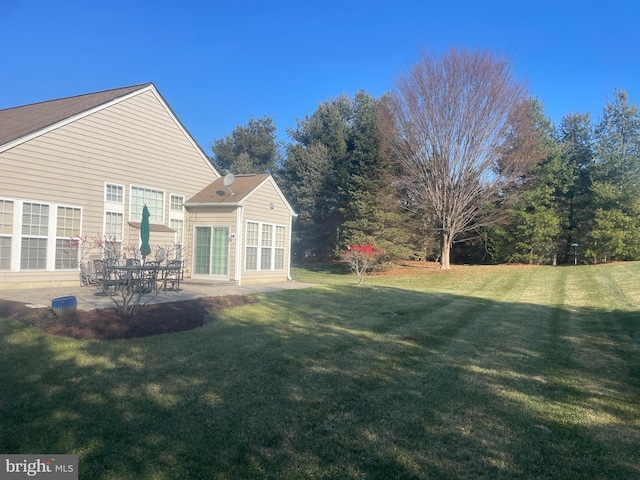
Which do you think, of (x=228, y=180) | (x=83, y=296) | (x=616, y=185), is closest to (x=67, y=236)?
(x=83, y=296)

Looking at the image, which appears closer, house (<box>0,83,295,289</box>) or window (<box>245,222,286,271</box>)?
house (<box>0,83,295,289</box>)

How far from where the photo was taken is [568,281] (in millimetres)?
18781

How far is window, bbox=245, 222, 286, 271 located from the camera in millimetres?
15312

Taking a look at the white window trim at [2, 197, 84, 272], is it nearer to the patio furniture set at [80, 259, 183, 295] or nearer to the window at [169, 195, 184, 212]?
the patio furniture set at [80, 259, 183, 295]

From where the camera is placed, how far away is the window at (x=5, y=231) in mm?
10812

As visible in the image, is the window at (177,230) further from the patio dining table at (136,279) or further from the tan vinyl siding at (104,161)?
the patio dining table at (136,279)

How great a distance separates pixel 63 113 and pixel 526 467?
14.1 m

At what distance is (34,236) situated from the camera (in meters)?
11.4

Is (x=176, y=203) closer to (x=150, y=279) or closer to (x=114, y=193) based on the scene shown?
(x=114, y=193)

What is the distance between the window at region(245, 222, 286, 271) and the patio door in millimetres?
765

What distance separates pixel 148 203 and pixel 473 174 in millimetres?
16290

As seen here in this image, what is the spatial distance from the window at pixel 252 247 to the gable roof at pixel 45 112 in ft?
18.7

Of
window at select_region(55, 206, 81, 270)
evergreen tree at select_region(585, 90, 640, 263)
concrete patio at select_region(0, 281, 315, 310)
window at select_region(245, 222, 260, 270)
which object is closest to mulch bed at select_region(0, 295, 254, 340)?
concrete patio at select_region(0, 281, 315, 310)

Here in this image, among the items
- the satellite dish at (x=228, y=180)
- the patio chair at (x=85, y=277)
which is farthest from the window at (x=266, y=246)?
the patio chair at (x=85, y=277)
